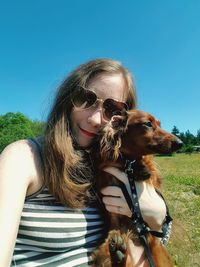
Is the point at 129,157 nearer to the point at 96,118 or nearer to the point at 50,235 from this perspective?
the point at 96,118

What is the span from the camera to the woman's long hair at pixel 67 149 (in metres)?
2.24

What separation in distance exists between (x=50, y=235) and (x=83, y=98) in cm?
108

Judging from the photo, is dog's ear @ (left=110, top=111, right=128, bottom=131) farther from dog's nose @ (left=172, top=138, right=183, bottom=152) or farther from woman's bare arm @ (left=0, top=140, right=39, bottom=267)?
woman's bare arm @ (left=0, top=140, right=39, bottom=267)

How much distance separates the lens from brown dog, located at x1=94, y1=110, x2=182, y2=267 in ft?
8.82

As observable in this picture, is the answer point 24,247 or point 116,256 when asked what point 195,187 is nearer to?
point 116,256

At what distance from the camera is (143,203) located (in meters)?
2.65

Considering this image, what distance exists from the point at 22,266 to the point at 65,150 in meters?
0.77

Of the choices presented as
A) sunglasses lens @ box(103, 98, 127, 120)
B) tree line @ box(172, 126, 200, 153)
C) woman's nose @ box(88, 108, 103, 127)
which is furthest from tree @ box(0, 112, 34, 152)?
woman's nose @ box(88, 108, 103, 127)

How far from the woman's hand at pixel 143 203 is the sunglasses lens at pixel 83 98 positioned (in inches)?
26.6

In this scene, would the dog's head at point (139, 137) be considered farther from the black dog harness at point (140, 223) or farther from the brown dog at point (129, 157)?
the black dog harness at point (140, 223)

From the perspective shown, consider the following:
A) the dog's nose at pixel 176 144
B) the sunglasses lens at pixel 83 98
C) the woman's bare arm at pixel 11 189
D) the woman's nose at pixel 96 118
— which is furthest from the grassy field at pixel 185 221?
the woman's bare arm at pixel 11 189

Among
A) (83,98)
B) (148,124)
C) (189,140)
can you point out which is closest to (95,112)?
(83,98)

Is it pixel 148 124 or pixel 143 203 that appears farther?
pixel 148 124

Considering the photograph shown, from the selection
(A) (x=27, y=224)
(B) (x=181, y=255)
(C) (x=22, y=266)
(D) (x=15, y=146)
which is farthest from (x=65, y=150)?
(B) (x=181, y=255)
